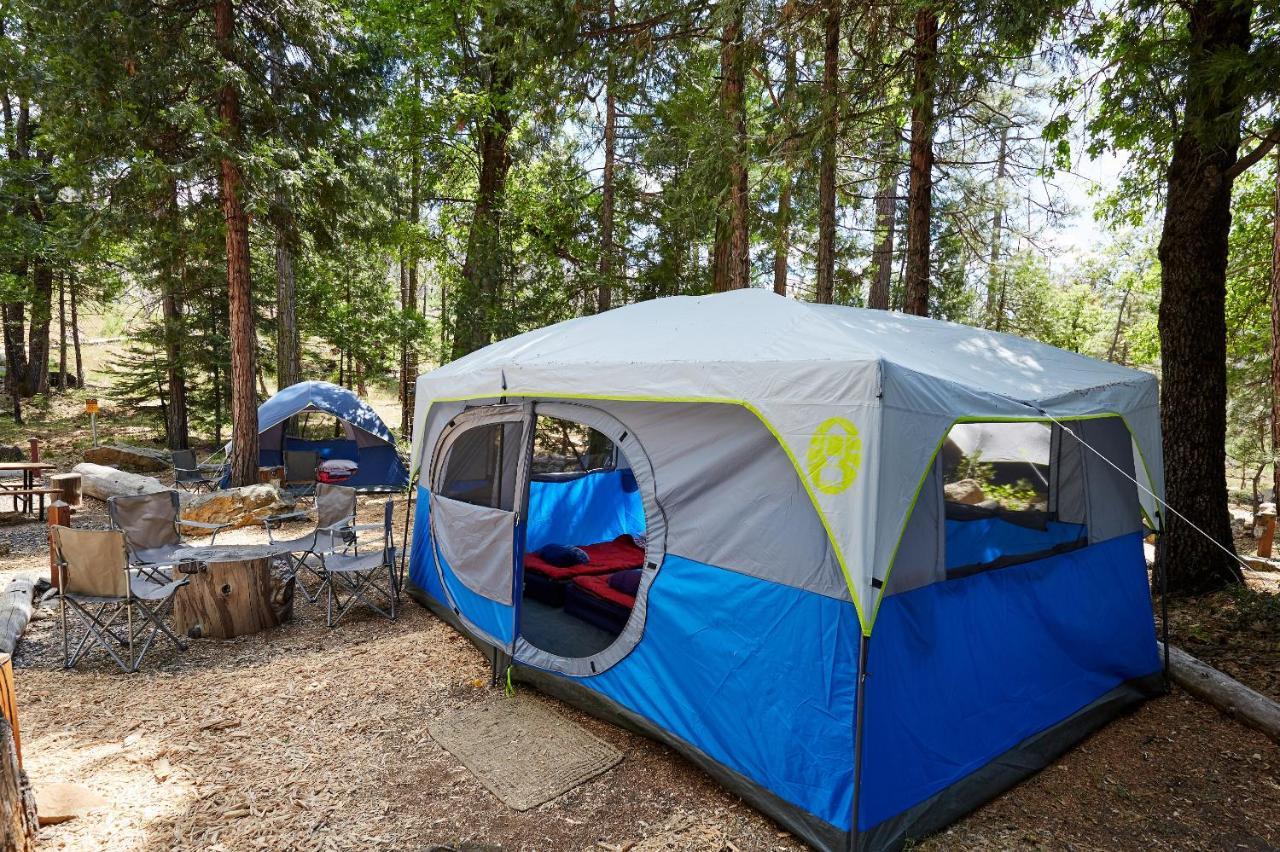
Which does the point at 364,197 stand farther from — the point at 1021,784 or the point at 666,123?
the point at 1021,784

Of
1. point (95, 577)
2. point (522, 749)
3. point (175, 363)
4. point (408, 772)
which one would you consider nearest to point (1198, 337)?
point (522, 749)

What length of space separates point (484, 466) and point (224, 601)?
2.10 m

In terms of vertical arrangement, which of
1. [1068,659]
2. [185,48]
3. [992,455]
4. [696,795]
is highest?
[185,48]

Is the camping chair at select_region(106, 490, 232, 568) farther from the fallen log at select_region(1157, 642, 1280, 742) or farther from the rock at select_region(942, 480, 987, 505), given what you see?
the fallen log at select_region(1157, 642, 1280, 742)

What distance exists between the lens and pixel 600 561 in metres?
5.35

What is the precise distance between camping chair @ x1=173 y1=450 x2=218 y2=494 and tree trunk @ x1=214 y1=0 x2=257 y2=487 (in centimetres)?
47

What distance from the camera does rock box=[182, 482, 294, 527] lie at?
26.6 feet

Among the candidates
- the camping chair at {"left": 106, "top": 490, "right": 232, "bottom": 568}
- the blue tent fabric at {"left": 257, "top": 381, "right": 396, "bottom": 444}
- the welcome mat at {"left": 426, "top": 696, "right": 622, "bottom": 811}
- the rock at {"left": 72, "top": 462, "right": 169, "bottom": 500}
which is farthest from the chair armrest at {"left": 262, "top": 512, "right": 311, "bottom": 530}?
the welcome mat at {"left": 426, "top": 696, "right": 622, "bottom": 811}

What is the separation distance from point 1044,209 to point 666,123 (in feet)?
20.4

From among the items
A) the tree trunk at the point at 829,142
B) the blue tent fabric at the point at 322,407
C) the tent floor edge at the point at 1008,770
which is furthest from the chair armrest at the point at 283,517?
the tree trunk at the point at 829,142

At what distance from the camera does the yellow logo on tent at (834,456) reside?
8.21ft

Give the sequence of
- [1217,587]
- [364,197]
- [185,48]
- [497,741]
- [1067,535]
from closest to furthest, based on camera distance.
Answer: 1. [497,741]
2. [1067,535]
3. [1217,587]
4. [185,48]
5. [364,197]

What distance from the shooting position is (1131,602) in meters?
3.92

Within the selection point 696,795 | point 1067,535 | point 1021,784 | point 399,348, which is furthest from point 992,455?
point 399,348
